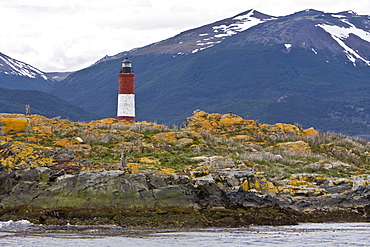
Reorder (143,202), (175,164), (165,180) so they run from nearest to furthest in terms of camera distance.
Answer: (143,202)
(165,180)
(175,164)

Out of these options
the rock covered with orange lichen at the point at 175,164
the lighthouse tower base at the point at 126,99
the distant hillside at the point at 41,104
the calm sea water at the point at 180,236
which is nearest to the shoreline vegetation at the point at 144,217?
the rock covered with orange lichen at the point at 175,164

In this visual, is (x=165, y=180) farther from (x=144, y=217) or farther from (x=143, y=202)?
(x=144, y=217)

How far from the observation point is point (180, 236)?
25.7 meters

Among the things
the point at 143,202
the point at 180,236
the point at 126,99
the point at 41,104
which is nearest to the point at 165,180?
the point at 143,202

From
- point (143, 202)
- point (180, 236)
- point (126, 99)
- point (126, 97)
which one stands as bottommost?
point (180, 236)

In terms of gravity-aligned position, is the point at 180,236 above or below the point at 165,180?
below

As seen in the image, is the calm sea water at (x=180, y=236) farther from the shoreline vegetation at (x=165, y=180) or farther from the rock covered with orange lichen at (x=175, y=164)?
the rock covered with orange lichen at (x=175, y=164)

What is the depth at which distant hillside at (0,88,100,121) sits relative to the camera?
505 ft

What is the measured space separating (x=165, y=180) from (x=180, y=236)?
432 cm

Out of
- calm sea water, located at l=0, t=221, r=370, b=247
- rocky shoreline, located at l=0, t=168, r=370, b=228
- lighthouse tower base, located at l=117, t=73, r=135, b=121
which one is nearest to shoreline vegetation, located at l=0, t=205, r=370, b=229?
rocky shoreline, located at l=0, t=168, r=370, b=228

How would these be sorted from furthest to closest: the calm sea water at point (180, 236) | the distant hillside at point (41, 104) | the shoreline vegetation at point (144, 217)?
the distant hillside at point (41, 104), the shoreline vegetation at point (144, 217), the calm sea water at point (180, 236)

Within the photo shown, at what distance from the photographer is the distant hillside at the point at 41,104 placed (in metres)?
154

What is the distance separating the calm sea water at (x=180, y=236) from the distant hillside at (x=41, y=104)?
124m

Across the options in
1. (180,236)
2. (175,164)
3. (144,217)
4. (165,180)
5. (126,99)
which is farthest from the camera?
(126,99)
